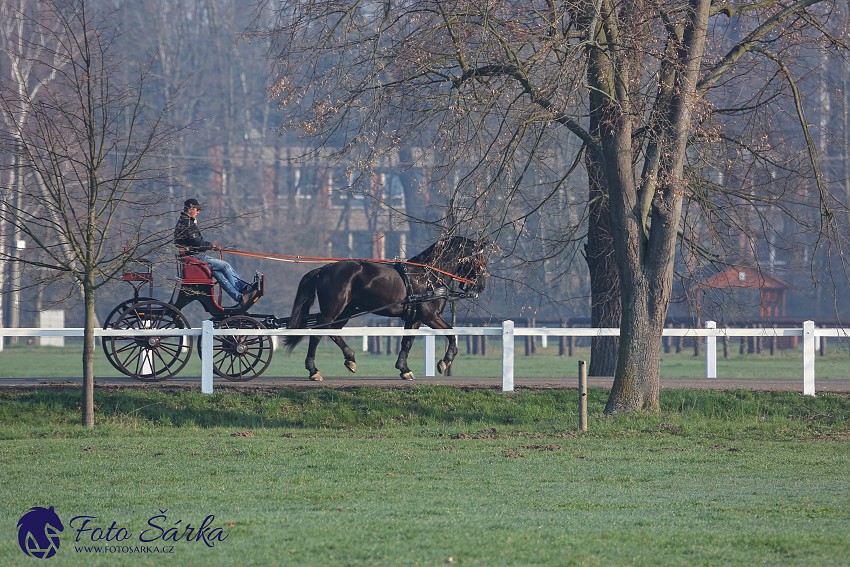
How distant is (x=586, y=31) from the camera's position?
1445 cm

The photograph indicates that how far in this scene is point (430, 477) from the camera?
10859 millimetres

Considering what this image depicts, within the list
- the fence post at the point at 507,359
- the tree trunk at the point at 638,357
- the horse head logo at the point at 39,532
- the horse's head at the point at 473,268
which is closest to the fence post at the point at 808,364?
the tree trunk at the point at 638,357

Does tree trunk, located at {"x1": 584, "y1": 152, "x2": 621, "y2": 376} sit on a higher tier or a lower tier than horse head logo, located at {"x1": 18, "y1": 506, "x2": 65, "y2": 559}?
higher

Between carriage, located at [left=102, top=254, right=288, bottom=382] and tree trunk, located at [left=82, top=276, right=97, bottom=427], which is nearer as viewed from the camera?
tree trunk, located at [left=82, top=276, right=97, bottom=427]

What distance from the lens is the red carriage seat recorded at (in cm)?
1647

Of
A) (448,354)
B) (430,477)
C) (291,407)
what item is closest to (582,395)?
(430,477)

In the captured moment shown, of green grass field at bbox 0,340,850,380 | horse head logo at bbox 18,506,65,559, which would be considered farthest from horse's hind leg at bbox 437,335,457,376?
horse head logo at bbox 18,506,65,559

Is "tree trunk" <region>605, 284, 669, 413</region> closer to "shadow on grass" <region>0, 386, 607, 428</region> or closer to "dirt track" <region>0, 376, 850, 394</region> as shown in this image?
"shadow on grass" <region>0, 386, 607, 428</region>

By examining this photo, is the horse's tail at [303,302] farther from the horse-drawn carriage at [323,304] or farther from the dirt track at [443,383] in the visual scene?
the dirt track at [443,383]

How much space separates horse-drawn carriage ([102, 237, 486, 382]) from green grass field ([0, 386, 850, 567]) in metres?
1.06

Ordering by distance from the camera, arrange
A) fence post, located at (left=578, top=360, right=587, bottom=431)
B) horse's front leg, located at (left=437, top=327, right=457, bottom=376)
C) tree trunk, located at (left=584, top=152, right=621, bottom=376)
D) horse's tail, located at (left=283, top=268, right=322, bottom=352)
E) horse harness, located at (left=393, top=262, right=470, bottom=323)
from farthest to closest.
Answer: tree trunk, located at (left=584, top=152, right=621, bottom=376), horse's front leg, located at (left=437, top=327, right=457, bottom=376), horse harness, located at (left=393, top=262, right=470, bottom=323), horse's tail, located at (left=283, top=268, right=322, bottom=352), fence post, located at (left=578, top=360, right=587, bottom=431)

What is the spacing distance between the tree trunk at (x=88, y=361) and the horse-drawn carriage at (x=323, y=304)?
5.23 ft

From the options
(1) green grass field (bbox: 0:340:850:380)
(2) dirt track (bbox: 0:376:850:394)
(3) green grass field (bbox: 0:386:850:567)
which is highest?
(2) dirt track (bbox: 0:376:850:394)

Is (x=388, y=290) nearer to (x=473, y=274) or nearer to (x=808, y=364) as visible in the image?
(x=473, y=274)
